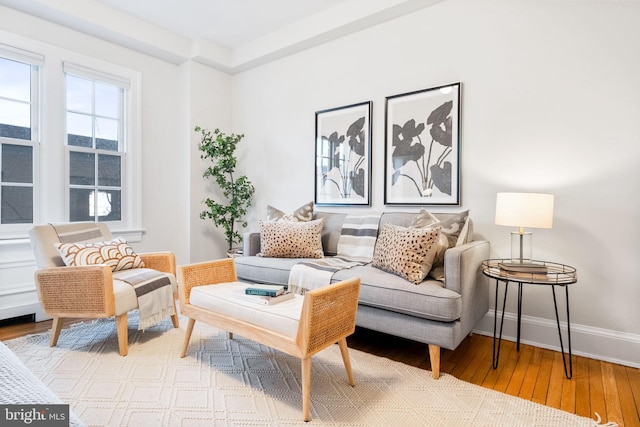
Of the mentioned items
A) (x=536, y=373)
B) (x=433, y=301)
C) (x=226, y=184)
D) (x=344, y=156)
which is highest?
(x=344, y=156)

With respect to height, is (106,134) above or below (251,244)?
above

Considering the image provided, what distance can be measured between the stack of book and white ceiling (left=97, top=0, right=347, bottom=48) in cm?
268

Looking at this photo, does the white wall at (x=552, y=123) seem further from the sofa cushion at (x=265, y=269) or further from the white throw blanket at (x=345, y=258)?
the sofa cushion at (x=265, y=269)

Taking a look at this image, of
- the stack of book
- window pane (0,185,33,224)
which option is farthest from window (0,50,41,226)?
the stack of book

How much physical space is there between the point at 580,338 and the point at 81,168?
14.4ft

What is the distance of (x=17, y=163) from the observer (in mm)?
3043

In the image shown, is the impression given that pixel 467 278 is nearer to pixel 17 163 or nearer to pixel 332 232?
pixel 332 232

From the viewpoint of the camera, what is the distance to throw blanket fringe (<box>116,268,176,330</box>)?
2367 mm

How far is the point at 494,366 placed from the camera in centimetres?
213

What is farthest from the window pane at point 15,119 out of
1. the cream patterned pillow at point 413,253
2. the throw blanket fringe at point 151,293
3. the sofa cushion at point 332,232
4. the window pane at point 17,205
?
the cream patterned pillow at point 413,253

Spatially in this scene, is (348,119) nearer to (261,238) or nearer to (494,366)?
(261,238)

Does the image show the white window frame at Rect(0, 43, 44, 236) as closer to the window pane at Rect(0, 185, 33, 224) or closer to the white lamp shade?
the window pane at Rect(0, 185, 33, 224)

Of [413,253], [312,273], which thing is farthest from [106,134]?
[413,253]

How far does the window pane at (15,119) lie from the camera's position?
2.98 meters
